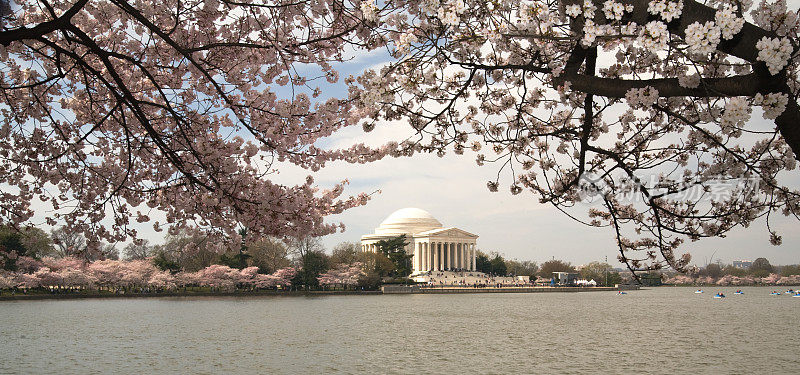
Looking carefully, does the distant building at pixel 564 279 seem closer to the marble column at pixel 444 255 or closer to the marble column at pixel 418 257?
the marble column at pixel 444 255

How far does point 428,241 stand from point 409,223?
869 centimetres

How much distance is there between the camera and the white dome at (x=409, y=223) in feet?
391

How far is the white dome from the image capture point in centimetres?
11912

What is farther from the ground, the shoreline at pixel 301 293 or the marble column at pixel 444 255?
the marble column at pixel 444 255

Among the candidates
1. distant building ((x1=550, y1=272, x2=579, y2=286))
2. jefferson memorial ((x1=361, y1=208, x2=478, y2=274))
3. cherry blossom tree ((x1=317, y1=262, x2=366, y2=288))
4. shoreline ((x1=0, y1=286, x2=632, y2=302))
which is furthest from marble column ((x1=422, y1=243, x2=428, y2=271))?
cherry blossom tree ((x1=317, y1=262, x2=366, y2=288))

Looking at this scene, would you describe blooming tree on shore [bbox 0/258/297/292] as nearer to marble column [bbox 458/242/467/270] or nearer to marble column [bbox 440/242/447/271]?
marble column [bbox 440/242/447/271]

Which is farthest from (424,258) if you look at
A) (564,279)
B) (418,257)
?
(564,279)

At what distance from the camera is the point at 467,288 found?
279 ft

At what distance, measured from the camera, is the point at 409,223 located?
4761 inches

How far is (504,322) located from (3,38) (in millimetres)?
30911

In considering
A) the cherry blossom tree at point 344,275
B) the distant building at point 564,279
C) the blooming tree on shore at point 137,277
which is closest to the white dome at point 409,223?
the distant building at point 564,279

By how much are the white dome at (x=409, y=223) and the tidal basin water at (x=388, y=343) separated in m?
78.3

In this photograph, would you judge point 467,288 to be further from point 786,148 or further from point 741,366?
point 786,148

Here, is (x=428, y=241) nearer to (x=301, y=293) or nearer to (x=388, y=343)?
(x=301, y=293)
